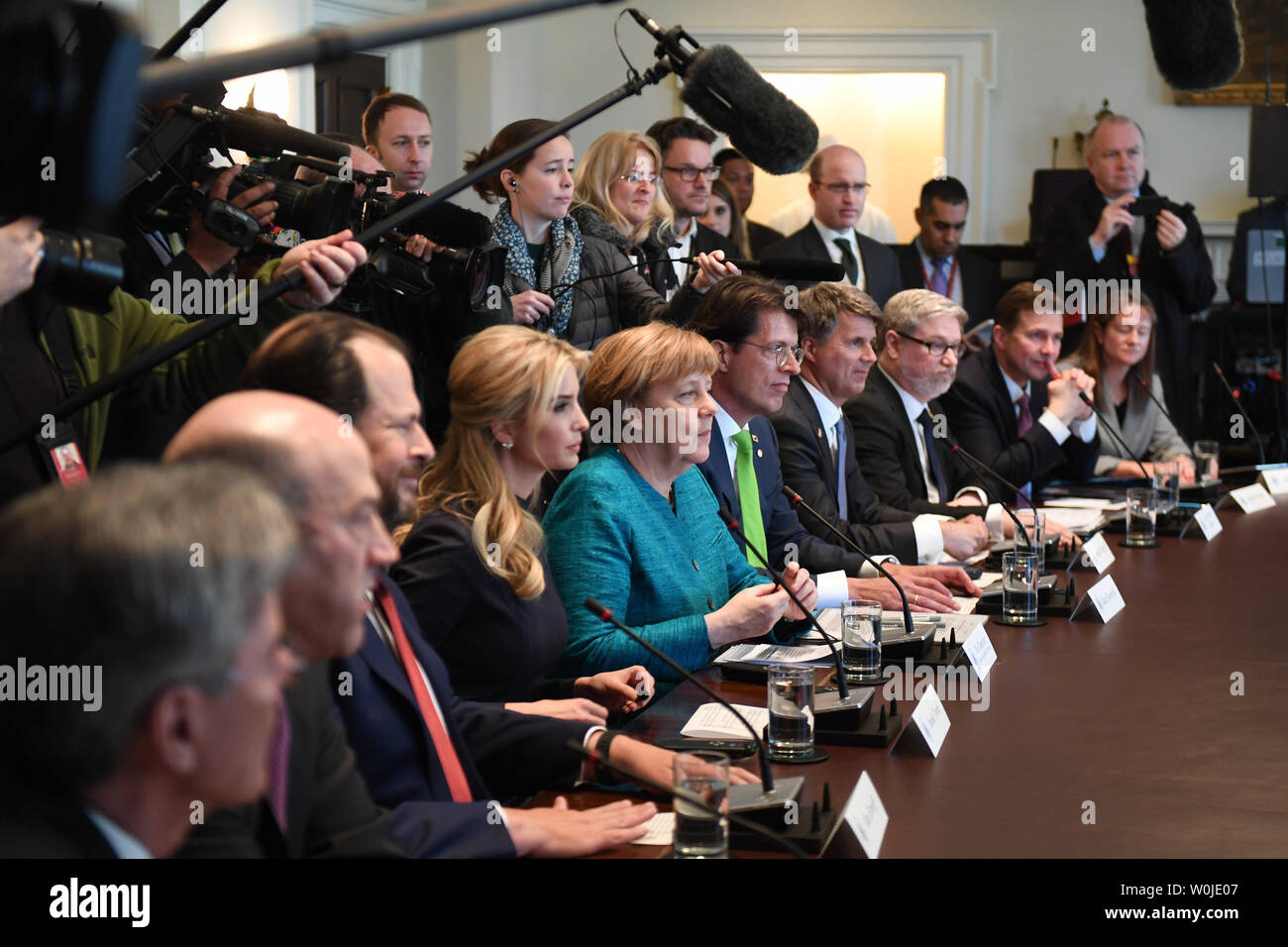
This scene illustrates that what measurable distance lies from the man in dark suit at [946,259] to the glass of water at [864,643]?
4.02 meters

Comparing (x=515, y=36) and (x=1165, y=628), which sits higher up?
(x=515, y=36)

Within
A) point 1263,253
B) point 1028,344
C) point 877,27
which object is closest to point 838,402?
point 1028,344

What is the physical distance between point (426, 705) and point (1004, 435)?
10.8ft

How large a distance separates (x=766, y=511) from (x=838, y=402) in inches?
23.9

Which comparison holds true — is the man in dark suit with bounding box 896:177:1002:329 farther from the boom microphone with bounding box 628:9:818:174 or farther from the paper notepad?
the boom microphone with bounding box 628:9:818:174

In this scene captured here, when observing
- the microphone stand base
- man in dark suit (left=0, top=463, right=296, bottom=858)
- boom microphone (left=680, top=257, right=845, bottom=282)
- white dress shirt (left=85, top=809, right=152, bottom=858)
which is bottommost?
the microphone stand base

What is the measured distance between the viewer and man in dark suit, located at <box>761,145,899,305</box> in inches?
213

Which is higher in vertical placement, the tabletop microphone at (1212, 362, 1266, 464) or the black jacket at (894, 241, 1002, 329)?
the black jacket at (894, 241, 1002, 329)

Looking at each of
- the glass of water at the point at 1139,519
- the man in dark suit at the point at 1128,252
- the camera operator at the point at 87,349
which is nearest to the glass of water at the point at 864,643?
the camera operator at the point at 87,349

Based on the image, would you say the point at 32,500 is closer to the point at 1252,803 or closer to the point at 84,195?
the point at 84,195

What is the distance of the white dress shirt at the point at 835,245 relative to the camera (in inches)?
213

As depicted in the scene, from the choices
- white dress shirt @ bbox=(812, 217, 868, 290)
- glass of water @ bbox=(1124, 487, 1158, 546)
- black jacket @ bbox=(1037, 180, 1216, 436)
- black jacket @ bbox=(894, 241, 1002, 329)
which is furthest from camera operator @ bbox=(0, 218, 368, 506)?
black jacket @ bbox=(894, 241, 1002, 329)

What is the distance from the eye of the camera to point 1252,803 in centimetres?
169

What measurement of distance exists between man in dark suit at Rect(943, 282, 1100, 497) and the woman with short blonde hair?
7.91 feet
